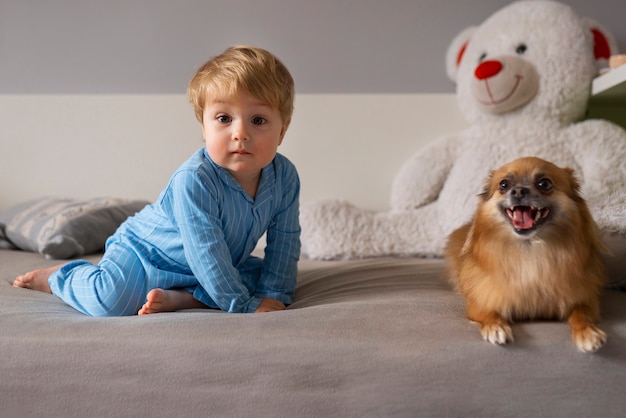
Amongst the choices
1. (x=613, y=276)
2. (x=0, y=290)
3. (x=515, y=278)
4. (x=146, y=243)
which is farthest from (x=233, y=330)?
(x=613, y=276)

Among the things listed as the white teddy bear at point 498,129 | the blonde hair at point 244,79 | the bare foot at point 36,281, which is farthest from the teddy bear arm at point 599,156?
the bare foot at point 36,281

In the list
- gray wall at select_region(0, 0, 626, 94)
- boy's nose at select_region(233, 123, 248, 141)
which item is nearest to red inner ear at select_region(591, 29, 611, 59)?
gray wall at select_region(0, 0, 626, 94)

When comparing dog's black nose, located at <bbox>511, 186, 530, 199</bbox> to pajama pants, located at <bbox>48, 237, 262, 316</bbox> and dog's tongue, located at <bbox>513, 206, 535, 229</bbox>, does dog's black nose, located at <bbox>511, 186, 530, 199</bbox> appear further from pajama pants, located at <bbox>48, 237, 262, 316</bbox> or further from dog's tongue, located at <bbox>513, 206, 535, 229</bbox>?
pajama pants, located at <bbox>48, 237, 262, 316</bbox>

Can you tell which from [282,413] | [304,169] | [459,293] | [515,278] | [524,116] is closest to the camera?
[282,413]

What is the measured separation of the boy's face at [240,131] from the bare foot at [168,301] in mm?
308

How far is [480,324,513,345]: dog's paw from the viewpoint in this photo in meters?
1.15

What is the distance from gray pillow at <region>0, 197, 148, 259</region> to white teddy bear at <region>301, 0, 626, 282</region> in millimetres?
665

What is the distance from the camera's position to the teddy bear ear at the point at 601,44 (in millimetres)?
2123

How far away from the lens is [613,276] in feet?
4.83

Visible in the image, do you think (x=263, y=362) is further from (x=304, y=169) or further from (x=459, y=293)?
(x=304, y=169)

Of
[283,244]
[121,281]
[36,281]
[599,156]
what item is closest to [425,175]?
[599,156]

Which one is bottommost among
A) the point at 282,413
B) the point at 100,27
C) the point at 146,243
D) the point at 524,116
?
the point at 282,413

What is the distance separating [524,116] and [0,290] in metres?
1.66

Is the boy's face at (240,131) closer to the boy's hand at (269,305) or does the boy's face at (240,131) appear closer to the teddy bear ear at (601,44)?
the boy's hand at (269,305)
